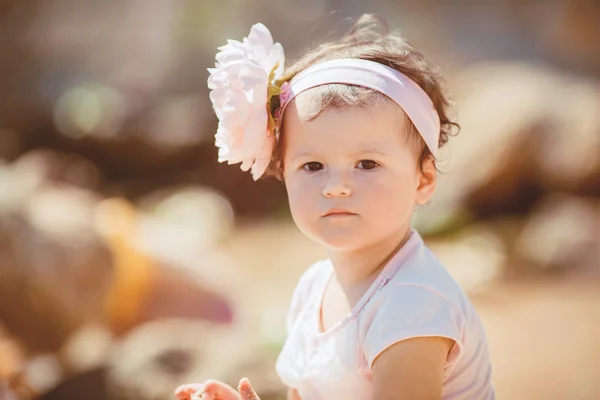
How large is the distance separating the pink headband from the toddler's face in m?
0.04

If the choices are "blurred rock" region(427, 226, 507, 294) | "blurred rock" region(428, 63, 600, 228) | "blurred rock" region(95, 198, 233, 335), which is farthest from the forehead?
"blurred rock" region(428, 63, 600, 228)

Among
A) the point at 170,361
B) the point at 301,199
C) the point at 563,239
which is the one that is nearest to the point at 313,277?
the point at 301,199

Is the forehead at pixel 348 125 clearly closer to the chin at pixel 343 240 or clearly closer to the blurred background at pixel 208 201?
the chin at pixel 343 240

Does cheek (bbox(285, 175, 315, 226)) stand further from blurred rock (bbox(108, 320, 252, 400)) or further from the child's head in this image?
blurred rock (bbox(108, 320, 252, 400))

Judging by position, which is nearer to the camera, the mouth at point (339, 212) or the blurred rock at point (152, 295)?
the mouth at point (339, 212)

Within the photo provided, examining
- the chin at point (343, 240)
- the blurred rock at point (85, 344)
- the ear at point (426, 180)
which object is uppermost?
the blurred rock at point (85, 344)

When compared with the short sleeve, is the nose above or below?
above

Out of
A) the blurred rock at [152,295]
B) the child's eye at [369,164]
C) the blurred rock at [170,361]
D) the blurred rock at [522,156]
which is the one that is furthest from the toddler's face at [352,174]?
the blurred rock at [522,156]

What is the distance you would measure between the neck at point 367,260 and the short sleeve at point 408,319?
0.45 ft

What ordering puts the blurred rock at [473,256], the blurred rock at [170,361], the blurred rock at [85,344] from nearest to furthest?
the blurred rock at [170,361], the blurred rock at [85,344], the blurred rock at [473,256]

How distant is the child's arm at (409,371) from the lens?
1673 millimetres

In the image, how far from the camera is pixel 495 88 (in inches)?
324

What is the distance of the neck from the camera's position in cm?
195

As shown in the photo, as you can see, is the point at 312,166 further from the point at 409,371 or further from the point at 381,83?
the point at 409,371
